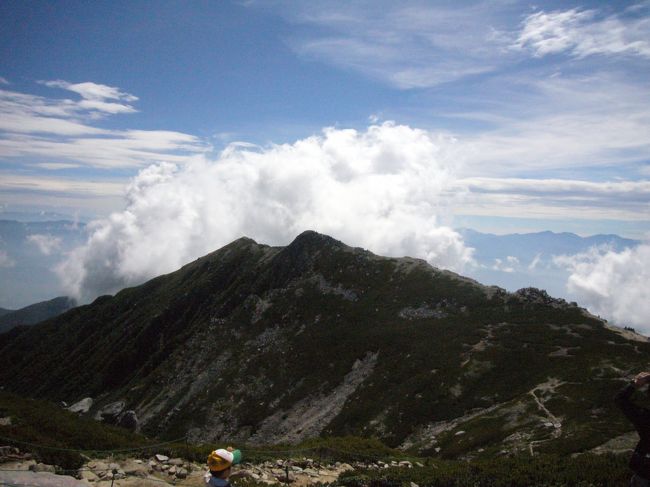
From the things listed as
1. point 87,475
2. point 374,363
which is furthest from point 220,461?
point 374,363

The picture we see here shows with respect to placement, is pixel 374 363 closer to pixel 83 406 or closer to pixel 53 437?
pixel 53 437

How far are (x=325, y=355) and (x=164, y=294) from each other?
4566 inches

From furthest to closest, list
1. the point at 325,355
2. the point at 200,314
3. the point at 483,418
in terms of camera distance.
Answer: the point at 200,314, the point at 325,355, the point at 483,418

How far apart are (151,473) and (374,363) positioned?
5616 centimetres

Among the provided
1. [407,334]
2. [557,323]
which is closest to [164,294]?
[407,334]

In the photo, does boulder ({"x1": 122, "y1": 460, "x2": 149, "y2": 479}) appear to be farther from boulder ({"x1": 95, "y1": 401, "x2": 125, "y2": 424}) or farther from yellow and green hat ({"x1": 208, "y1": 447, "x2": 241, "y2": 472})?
boulder ({"x1": 95, "y1": 401, "x2": 125, "y2": 424})

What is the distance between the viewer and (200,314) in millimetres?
138625

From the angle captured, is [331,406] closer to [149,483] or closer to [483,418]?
[483,418]

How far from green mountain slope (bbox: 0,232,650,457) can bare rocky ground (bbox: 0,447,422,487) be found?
62.7 feet

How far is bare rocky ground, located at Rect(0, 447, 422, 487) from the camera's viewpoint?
1557 centimetres

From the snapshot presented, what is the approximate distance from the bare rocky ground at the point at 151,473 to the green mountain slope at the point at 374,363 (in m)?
19.1

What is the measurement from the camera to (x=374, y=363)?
7238 cm

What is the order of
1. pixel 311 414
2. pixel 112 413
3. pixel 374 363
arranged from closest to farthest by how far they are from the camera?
pixel 311 414
pixel 374 363
pixel 112 413

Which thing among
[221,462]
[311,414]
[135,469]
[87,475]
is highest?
[221,462]
